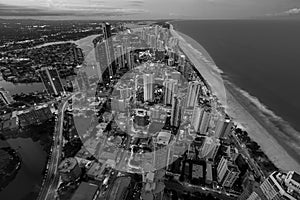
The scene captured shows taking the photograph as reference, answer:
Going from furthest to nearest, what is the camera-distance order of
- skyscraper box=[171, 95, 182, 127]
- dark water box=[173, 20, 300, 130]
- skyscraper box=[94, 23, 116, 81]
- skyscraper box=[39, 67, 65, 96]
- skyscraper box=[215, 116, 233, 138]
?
1. skyscraper box=[94, 23, 116, 81]
2. skyscraper box=[39, 67, 65, 96]
3. dark water box=[173, 20, 300, 130]
4. skyscraper box=[171, 95, 182, 127]
5. skyscraper box=[215, 116, 233, 138]

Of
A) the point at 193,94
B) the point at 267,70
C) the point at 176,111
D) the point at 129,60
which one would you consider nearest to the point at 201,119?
the point at 176,111

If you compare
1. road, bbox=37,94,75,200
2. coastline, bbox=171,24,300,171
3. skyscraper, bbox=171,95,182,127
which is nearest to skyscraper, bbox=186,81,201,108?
skyscraper, bbox=171,95,182,127

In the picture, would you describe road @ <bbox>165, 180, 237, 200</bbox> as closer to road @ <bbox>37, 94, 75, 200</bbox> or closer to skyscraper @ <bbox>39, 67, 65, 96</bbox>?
road @ <bbox>37, 94, 75, 200</bbox>

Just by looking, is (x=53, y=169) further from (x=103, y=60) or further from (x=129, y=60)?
(x=129, y=60)

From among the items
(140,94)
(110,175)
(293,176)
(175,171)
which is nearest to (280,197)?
(293,176)

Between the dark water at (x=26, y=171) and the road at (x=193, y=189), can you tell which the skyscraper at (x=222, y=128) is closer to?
the road at (x=193, y=189)

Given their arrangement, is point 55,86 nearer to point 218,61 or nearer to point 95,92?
point 95,92
